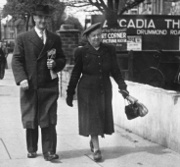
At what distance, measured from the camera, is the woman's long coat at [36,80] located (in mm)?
6074

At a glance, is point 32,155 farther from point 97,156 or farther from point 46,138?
point 97,156

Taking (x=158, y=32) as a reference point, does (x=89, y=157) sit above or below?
→ below

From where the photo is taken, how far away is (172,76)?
12.1m

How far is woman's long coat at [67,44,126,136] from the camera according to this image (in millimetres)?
6301

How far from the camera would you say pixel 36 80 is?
20.0 ft

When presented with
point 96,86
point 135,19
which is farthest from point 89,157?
point 135,19

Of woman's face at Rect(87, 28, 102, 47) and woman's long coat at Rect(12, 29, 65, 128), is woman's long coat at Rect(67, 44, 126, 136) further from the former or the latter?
woman's long coat at Rect(12, 29, 65, 128)

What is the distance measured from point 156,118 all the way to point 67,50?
31.7 ft

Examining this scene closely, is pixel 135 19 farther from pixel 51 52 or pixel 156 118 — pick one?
pixel 51 52

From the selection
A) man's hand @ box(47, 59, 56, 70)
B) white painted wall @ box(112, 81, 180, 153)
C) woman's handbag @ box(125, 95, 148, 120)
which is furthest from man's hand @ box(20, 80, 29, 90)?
white painted wall @ box(112, 81, 180, 153)

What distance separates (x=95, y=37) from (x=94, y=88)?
2.05 ft

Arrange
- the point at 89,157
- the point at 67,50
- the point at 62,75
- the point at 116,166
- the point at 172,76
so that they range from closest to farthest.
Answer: the point at 116,166
the point at 89,157
the point at 172,76
the point at 62,75
the point at 67,50

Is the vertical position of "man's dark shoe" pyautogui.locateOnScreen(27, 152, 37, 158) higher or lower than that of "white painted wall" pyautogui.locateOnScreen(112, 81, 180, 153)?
lower

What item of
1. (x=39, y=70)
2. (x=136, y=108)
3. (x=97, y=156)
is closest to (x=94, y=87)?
(x=136, y=108)
